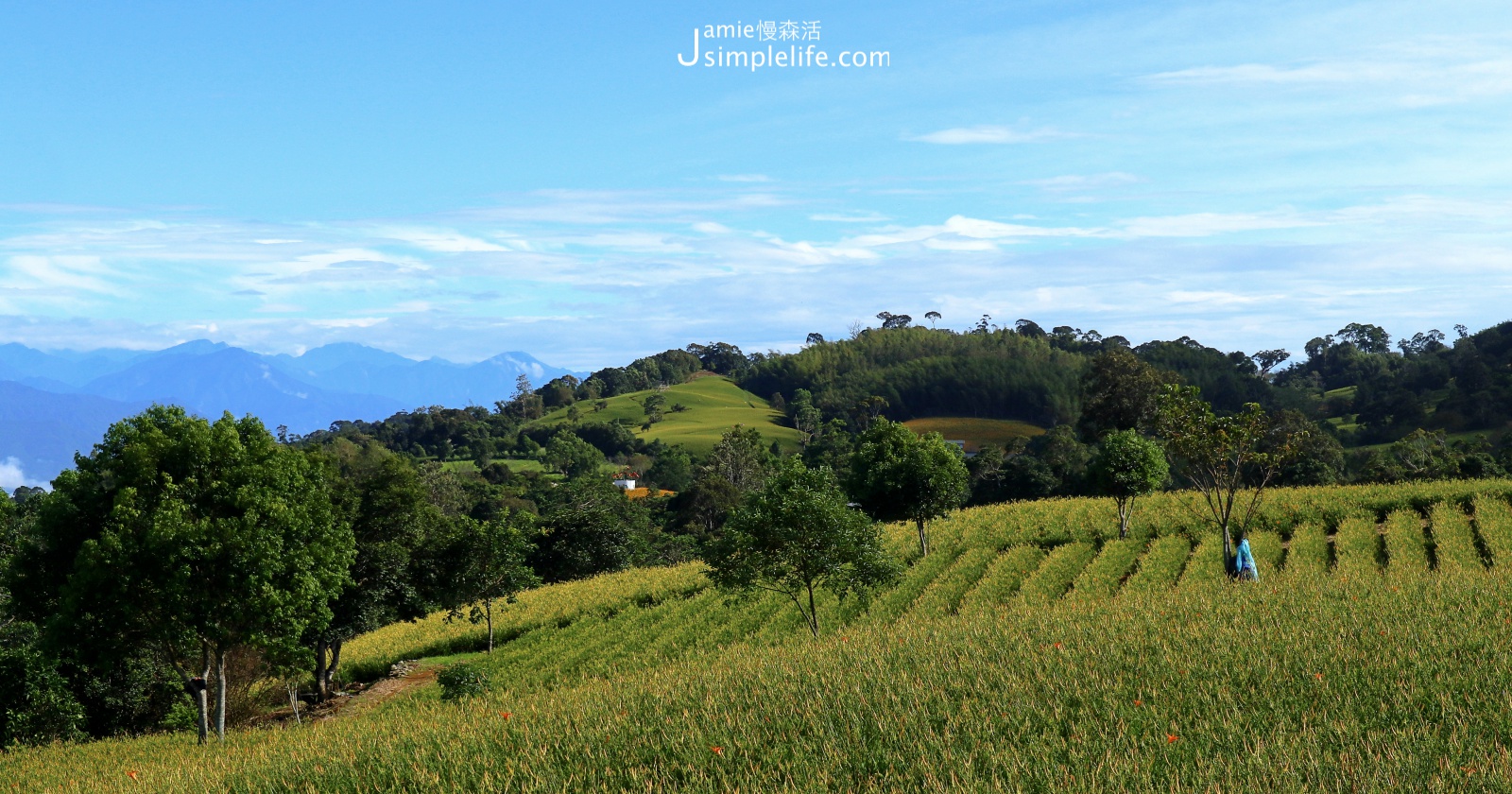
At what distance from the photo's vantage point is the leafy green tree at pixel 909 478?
3862cm

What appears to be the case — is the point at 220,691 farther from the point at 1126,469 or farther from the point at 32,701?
the point at 1126,469

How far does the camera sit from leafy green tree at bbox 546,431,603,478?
132538mm

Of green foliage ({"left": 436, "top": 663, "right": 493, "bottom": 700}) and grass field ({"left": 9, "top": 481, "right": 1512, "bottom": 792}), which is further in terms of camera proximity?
green foliage ({"left": 436, "top": 663, "right": 493, "bottom": 700})

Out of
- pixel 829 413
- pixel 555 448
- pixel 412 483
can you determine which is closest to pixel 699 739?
pixel 412 483

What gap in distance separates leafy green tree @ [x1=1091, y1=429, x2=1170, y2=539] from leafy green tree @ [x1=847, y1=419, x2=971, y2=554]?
5.44 metres

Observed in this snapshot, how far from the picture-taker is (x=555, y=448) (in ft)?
464

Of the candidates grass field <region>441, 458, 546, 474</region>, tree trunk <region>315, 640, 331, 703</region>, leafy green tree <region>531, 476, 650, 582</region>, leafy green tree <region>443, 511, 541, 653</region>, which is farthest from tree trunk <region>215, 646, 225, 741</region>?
grass field <region>441, 458, 546, 474</region>

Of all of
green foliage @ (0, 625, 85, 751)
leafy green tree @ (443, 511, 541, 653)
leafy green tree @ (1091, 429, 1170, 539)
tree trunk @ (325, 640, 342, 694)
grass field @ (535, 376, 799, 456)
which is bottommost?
tree trunk @ (325, 640, 342, 694)

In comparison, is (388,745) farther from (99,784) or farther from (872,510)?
(872,510)

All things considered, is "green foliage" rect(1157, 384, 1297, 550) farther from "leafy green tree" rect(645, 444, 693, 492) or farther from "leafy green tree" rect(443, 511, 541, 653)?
"leafy green tree" rect(645, 444, 693, 492)

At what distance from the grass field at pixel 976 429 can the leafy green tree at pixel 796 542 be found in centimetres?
12052

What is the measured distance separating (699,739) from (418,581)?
3107 cm

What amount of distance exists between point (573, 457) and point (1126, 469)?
106496 millimetres

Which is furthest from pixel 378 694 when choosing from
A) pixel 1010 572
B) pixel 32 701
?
pixel 1010 572
